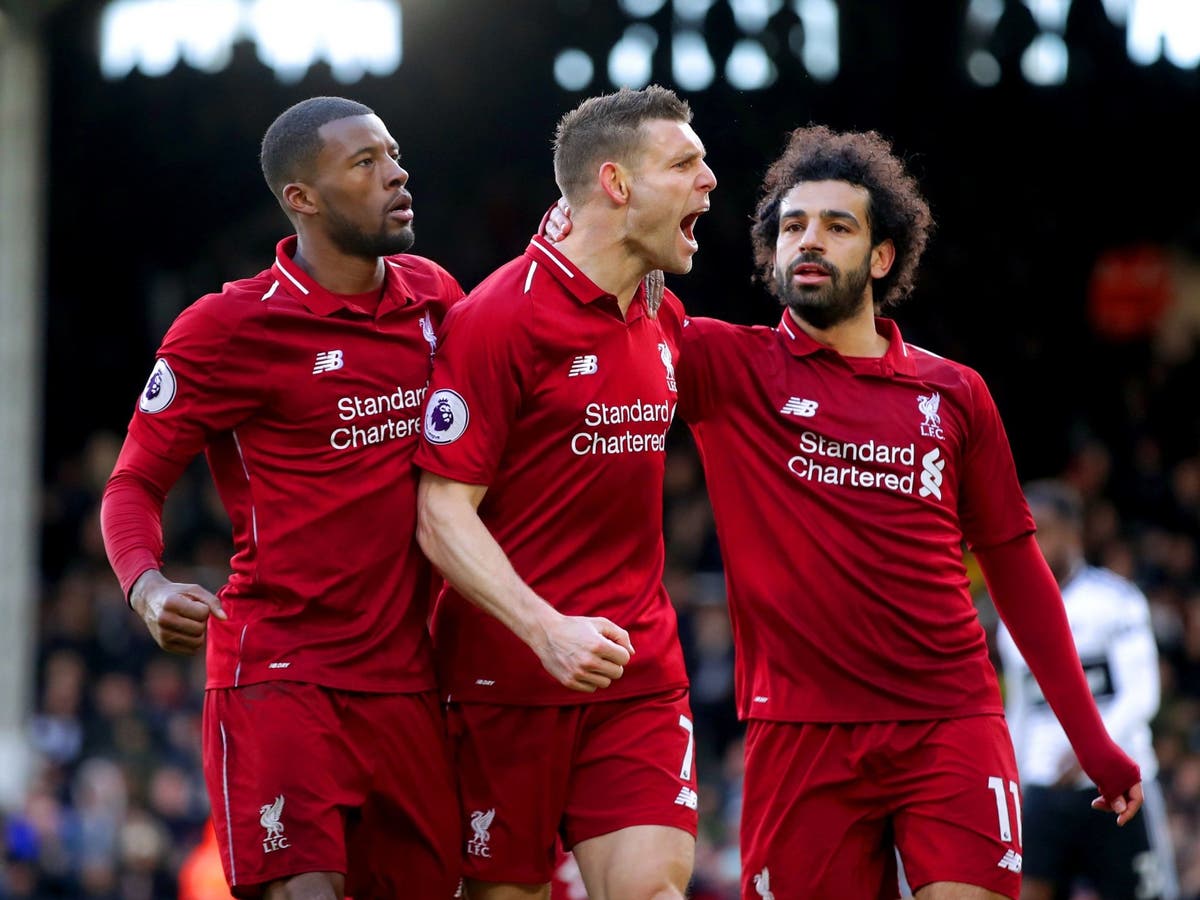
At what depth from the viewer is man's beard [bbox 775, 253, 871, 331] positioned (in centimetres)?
518

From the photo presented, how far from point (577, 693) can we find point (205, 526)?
37.1ft

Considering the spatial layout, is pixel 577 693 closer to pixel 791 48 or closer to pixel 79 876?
pixel 79 876

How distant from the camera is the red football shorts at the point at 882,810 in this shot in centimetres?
484

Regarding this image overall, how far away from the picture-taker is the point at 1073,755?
313 inches

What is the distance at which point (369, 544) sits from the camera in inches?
187

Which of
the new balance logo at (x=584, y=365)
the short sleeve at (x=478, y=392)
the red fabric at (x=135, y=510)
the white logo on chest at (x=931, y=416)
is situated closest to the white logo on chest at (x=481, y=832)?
the short sleeve at (x=478, y=392)

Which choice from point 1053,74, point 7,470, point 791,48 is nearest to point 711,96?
point 791,48

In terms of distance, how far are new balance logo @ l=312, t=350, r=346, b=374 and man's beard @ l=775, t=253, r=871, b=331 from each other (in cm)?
128

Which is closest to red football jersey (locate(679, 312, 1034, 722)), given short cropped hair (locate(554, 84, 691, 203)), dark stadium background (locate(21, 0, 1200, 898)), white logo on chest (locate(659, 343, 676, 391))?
white logo on chest (locate(659, 343, 676, 391))

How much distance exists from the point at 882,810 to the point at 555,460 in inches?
50.1

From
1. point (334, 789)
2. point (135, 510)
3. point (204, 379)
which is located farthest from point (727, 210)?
point (334, 789)

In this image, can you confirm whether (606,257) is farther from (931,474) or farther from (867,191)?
(931,474)

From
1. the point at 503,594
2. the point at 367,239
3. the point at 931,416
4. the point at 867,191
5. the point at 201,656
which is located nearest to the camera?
the point at 503,594

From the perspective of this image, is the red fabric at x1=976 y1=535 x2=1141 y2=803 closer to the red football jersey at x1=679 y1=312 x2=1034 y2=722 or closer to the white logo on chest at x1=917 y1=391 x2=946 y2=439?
the red football jersey at x1=679 y1=312 x2=1034 y2=722
